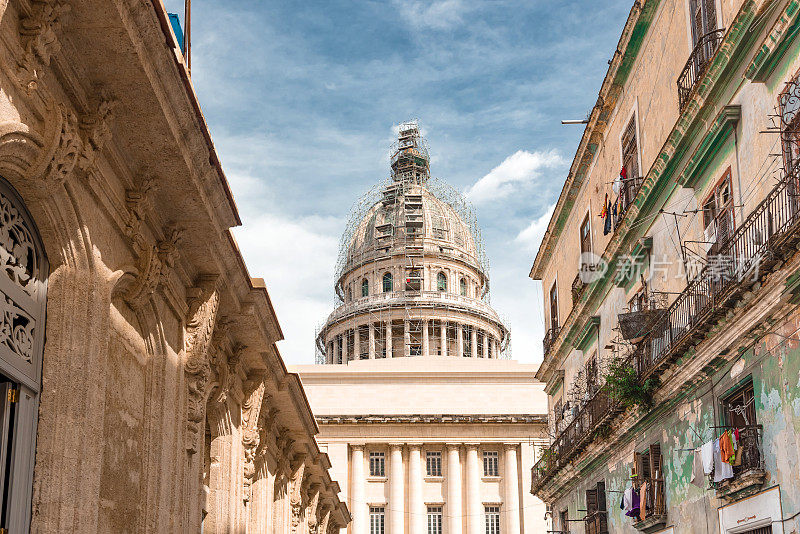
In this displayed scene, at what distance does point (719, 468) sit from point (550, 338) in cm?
1631

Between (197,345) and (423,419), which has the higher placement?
(423,419)

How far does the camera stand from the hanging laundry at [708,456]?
15633 millimetres

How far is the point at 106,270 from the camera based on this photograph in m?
9.18

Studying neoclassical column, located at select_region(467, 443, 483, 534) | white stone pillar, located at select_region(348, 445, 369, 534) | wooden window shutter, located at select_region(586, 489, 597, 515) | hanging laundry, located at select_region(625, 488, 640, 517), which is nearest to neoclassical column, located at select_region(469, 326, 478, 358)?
neoclassical column, located at select_region(467, 443, 483, 534)

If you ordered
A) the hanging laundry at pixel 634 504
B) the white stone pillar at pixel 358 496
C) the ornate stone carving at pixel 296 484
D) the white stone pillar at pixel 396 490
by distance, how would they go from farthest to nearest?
the white stone pillar at pixel 396 490 < the white stone pillar at pixel 358 496 < the ornate stone carving at pixel 296 484 < the hanging laundry at pixel 634 504

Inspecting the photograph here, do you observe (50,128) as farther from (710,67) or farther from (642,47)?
(642,47)

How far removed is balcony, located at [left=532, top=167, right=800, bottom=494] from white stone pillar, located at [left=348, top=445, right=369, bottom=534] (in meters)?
38.7

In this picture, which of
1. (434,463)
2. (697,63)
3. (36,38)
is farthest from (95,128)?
(434,463)

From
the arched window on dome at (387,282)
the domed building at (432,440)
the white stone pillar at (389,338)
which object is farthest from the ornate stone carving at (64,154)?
the arched window on dome at (387,282)

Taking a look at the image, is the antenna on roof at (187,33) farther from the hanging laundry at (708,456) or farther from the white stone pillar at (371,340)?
the white stone pillar at (371,340)

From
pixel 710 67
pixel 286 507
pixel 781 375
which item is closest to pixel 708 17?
pixel 710 67

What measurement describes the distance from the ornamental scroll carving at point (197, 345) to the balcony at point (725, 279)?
6.82 m

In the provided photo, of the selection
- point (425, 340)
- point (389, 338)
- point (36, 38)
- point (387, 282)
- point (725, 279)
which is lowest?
point (36, 38)

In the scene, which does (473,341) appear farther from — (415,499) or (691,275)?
(691,275)
